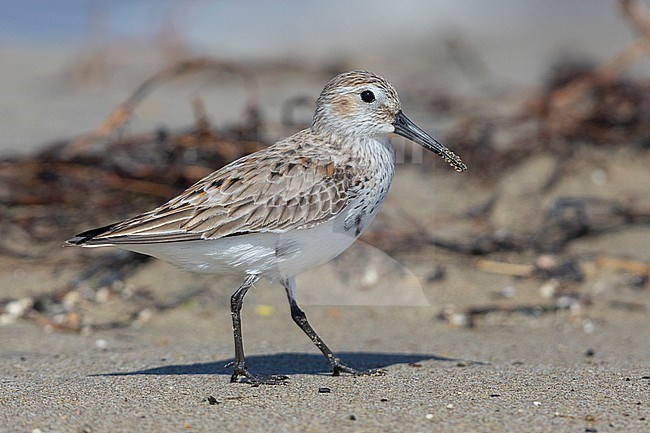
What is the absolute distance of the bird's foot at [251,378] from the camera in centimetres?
452

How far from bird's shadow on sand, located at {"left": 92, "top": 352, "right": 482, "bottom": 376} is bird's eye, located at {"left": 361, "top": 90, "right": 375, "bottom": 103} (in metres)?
1.41

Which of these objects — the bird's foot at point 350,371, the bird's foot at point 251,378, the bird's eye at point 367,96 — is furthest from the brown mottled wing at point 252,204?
the bird's foot at point 350,371

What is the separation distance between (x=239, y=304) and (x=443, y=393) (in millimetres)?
1164

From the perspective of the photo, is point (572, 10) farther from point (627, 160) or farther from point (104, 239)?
point (104, 239)

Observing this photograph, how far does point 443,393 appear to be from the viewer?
4.25 m

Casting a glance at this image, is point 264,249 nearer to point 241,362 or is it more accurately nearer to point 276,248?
point 276,248

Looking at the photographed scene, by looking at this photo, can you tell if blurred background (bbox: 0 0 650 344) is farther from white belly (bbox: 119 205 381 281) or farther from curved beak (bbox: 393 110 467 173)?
white belly (bbox: 119 205 381 281)

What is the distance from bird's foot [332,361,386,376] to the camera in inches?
189

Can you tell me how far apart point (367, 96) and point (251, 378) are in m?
1.58

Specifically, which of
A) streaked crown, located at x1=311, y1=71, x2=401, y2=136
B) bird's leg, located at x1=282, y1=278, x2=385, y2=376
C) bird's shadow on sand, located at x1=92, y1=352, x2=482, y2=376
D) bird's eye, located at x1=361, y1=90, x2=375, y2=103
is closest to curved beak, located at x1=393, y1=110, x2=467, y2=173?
streaked crown, located at x1=311, y1=71, x2=401, y2=136

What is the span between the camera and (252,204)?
15.3ft

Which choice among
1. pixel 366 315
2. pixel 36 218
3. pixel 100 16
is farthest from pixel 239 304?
pixel 100 16

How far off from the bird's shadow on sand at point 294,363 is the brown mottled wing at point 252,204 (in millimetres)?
747

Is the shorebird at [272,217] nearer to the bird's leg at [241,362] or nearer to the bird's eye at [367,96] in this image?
the bird's leg at [241,362]
